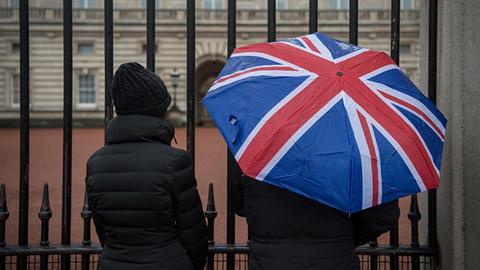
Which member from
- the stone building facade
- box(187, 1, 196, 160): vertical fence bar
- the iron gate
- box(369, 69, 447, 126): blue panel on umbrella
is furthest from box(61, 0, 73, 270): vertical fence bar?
the stone building facade

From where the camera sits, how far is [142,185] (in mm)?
1990

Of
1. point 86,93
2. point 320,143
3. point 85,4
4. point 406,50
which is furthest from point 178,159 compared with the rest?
point 86,93

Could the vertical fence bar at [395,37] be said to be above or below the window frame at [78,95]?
Answer: below

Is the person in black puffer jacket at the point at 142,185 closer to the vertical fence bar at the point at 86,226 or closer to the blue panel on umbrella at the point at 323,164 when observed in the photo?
the blue panel on umbrella at the point at 323,164

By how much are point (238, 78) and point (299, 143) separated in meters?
0.35

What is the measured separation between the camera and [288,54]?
6.59ft

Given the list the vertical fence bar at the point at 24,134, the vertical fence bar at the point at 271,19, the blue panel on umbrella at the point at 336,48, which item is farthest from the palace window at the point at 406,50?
the blue panel on umbrella at the point at 336,48

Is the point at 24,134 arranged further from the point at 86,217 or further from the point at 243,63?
the point at 243,63

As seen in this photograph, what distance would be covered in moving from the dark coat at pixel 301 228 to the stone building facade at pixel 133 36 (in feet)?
73.6

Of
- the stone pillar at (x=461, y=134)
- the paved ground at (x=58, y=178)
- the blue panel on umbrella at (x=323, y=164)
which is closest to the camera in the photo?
the blue panel on umbrella at (x=323, y=164)

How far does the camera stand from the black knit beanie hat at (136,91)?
201 centimetres

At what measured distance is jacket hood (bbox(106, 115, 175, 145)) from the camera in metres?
2.02

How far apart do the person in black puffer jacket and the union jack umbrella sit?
245 millimetres

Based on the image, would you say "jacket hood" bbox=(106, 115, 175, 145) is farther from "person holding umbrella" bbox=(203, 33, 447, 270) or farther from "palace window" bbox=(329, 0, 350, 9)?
"palace window" bbox=(329, 0, 350, 9)
